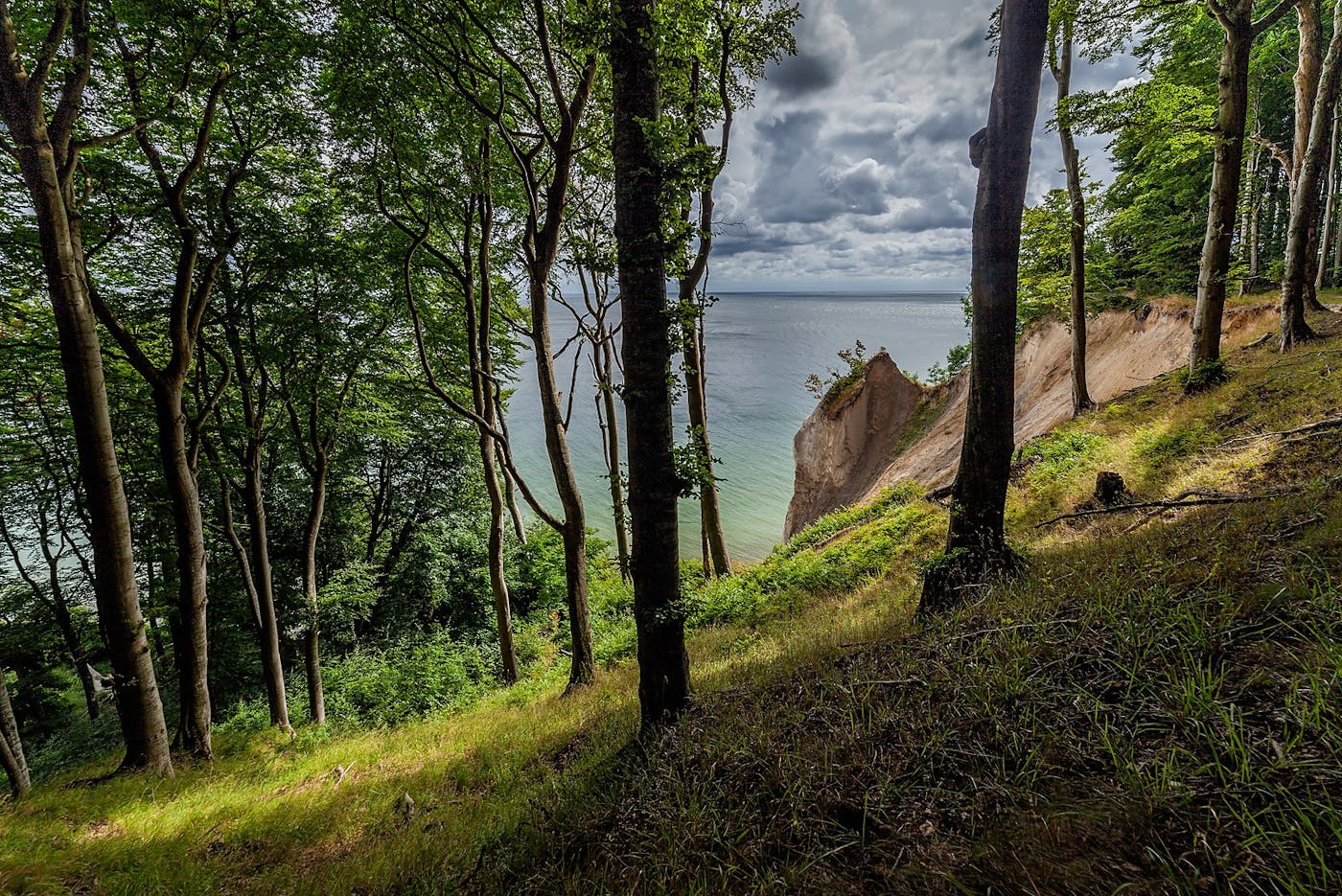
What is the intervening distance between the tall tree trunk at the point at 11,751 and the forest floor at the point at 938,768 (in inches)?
34.7

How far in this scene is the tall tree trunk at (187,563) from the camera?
709 cm

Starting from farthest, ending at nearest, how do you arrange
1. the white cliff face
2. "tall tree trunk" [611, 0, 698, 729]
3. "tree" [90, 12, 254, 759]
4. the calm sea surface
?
the calm sea surface → the white cliff face → "tree" [90, 12, 254, 759] → "tall tree trunk" [611, 0, 698, 729]

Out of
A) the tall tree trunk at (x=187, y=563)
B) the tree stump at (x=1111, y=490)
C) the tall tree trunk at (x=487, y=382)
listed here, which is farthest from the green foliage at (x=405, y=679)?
the tree stump at (x=1111, y=490)

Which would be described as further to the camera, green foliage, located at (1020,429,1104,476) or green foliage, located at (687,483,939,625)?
green foliage, located at (687,483,939,625)

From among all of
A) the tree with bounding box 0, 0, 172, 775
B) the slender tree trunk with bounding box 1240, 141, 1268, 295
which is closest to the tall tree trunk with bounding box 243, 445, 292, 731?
the tree with bounding box 0, 0, 172, 775

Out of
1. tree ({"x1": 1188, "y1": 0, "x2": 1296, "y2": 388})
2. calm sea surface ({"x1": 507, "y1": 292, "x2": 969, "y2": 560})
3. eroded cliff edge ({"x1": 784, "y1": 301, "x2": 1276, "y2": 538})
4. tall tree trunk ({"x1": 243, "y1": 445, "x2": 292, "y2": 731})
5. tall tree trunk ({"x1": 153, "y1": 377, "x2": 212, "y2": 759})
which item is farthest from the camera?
calm sea surface ({"x1": 507, "y1": 292, "x2": 969, "y2": 560})

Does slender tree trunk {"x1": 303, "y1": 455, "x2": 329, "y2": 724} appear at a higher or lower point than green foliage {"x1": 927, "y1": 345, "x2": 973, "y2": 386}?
lower

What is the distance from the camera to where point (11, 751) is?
256 inches

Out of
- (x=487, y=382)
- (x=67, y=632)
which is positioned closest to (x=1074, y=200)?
(x=487, y=382)

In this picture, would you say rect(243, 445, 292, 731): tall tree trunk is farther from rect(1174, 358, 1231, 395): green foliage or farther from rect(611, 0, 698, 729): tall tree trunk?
rect(1174, 358, 1231, 395): green foliage

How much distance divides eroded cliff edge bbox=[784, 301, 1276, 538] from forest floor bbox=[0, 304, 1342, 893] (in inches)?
377

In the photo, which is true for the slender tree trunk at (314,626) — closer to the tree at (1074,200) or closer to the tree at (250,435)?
the tree at (250,435)

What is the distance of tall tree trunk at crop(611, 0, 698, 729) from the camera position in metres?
3.81

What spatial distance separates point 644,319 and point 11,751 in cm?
1053
